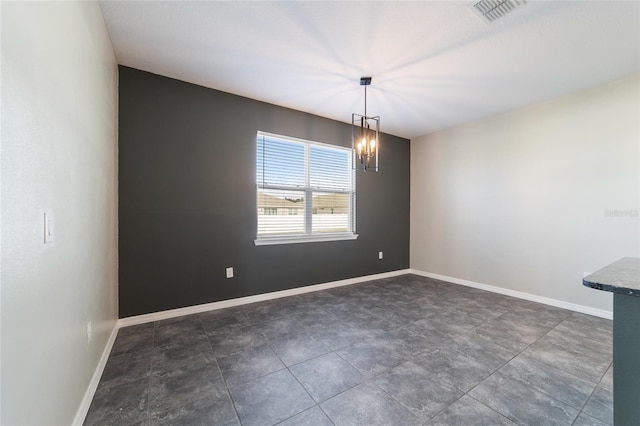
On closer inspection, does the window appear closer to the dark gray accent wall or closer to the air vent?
the dark gray accent wall

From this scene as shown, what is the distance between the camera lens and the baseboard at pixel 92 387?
1.40 m

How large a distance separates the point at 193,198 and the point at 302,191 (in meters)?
1.46

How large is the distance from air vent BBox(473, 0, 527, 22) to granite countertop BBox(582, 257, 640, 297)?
181cm

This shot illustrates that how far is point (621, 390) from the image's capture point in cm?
Result: 107

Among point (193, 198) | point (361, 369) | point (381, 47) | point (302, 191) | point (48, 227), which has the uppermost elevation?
point (381, 47)

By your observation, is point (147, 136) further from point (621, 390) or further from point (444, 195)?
point (444, 195)

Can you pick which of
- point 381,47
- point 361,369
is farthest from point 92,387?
point 381,47

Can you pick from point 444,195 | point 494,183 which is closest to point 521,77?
point 494,183

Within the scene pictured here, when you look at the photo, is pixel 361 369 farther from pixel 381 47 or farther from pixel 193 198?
pixel 381 47

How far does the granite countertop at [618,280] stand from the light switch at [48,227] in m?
2.20

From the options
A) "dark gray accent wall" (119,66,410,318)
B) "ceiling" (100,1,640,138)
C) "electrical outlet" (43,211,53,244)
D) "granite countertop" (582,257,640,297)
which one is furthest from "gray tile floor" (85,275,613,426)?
"ceiling" (100,1,640,138)

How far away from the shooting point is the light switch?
3.47 ft

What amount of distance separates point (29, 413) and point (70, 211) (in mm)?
888

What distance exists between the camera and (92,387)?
5.35 ft
